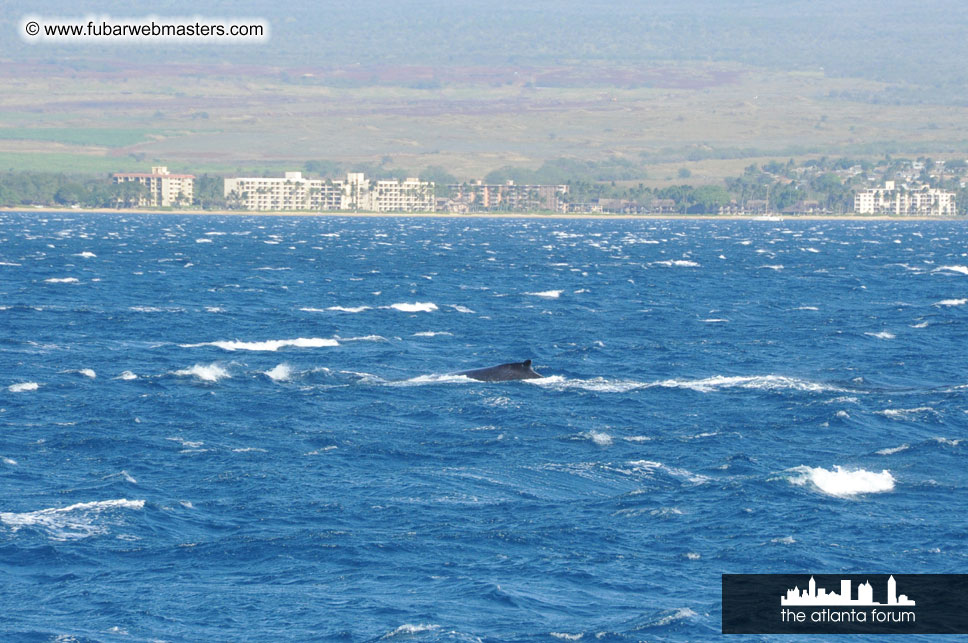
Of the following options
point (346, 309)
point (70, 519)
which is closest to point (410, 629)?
point (70, 519)

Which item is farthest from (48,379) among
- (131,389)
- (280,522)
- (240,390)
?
(280,522)

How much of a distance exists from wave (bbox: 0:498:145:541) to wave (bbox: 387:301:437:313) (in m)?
55.4

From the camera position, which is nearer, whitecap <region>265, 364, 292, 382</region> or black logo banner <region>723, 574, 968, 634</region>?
black logo banner <region>723, 574, 968, 634</region>

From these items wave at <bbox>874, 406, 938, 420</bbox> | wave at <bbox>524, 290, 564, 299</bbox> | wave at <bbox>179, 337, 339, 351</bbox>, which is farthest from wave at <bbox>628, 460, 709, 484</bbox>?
wave at <bbox>524, 290, 564, 299</bbox>

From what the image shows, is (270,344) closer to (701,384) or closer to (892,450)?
(701,384)

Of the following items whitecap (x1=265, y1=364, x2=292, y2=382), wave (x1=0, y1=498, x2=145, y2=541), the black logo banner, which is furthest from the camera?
whitecap (x1=265, y1=364, x2=292, y2=382)

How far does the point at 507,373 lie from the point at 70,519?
26.1 meters

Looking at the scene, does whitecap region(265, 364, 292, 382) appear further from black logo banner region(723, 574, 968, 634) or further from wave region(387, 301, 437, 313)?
wave region(387, 301, 437, 313)

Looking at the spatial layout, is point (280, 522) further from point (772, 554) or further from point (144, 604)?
point (772, 554)

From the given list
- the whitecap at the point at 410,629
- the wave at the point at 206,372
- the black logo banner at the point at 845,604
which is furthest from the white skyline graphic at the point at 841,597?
the wave at the point at 206,372

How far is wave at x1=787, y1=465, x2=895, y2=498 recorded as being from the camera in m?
39.8

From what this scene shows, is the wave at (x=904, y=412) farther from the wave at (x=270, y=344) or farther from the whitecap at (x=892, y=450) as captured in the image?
the wave at (x=270, y=344)

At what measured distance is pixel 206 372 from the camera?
194 ft

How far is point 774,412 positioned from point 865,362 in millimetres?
17193
